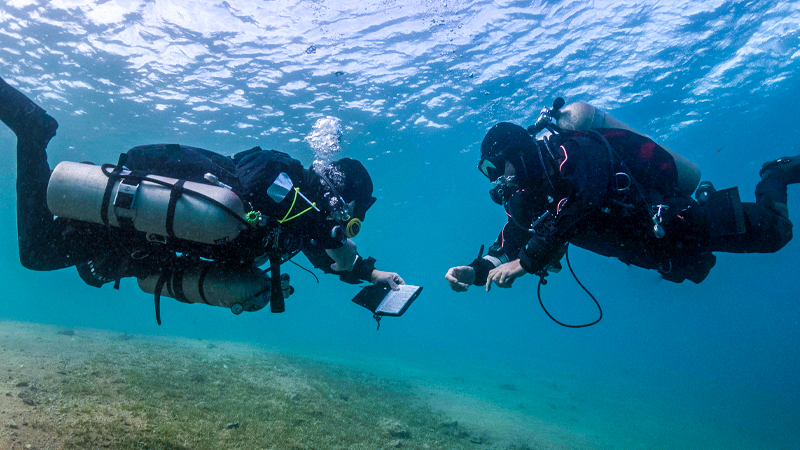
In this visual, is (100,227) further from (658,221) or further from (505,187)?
(658,221)

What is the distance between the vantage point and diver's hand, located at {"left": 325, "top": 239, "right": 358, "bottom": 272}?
4406 millimetres

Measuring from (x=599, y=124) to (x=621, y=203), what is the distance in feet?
4.66

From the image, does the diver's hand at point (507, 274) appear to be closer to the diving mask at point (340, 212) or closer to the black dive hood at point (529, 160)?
the black dive hood at point (529, 160)

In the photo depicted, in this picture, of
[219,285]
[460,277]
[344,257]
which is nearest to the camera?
[219,285]

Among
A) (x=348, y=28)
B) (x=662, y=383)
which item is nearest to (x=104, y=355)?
(x=348, y=28)

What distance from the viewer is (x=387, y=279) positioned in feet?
15.3

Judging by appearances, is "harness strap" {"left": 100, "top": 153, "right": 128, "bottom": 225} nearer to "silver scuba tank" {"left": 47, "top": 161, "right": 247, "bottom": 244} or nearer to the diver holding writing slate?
"silver scuba tank" {"left": 47, "top": 161, "right": 247, "bottom": 244}

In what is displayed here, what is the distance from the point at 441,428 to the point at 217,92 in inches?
668

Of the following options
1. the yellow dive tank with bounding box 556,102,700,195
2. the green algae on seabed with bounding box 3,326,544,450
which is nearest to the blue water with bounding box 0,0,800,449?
the green algae on seabed with bounding box 3,326,544,450

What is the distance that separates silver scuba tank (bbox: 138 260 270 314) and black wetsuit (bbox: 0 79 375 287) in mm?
144

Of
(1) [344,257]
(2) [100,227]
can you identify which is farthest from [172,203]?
(1) [344,257]

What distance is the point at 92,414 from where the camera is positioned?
161 inches

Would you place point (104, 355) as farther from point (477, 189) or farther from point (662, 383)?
point (662, 383)

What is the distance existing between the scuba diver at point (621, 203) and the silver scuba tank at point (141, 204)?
8.53ft
